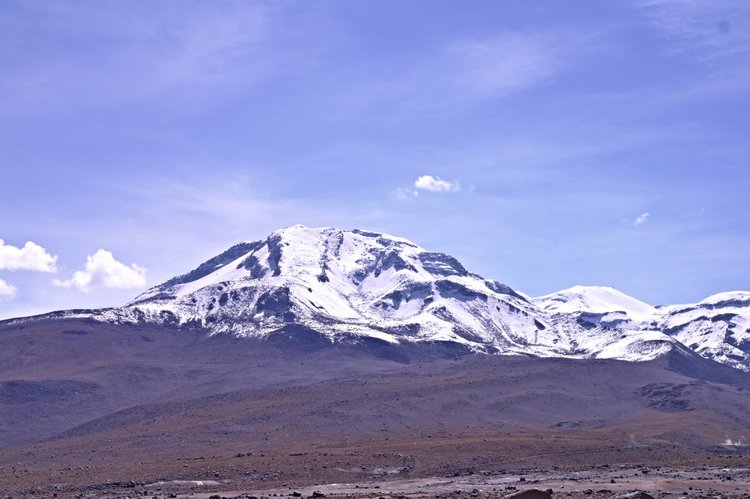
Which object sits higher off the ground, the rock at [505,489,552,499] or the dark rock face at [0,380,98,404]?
the dark rock face at [0,380,98,404]

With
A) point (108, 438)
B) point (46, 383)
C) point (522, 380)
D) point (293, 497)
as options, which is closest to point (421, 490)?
point (293, 497)

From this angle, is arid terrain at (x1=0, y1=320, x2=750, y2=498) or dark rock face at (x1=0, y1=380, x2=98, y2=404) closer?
arid terrain at (x1=0, y1=320, x2=750, y2=498)

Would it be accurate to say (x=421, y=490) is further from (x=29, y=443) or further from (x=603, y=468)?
(x=29, y=443)

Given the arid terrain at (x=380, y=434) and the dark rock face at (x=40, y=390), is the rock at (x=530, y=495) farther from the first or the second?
the dark rock face at (x=40, y=390)

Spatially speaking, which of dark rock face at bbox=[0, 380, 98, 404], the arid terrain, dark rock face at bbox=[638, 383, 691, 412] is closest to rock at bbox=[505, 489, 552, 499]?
the arid terrain

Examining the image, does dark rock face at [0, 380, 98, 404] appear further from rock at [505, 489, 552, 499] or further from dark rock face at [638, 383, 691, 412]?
rock at [505, 489, 552, 499]

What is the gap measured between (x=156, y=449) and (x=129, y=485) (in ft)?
138

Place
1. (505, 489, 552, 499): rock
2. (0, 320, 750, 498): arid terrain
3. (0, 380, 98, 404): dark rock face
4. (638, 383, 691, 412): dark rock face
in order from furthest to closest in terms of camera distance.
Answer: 1. (0, 380, 98, 404): dark rock face
2. (638, 383, 691, 412): dark rock face
3. (0, 320, 750, 498): arid terrain
4. (505, 489, 552, 499): rock

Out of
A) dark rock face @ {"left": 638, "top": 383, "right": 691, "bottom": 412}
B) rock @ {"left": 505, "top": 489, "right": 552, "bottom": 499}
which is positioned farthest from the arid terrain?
rock @ {"left": 505, "top": 489, "right": 552, "bottom": 499}

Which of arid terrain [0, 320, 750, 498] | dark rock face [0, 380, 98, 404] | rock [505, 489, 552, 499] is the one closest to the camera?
rock [505, 489, 552, 499]

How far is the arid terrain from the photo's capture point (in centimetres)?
8256

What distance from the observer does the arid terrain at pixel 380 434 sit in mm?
82562

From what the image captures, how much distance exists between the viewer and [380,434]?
13375 centimetres

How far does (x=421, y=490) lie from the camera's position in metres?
73.6
